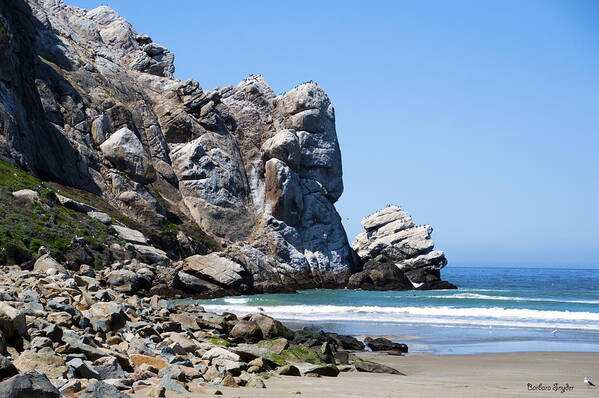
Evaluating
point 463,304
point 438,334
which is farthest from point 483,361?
point 463,304

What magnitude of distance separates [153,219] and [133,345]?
43.3 metres

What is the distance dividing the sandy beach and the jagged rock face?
117 feet

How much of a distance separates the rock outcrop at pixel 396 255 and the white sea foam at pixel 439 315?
72.7ft

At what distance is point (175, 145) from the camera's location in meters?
63.2

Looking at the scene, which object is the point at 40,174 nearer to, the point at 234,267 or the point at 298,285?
the point at 234,267

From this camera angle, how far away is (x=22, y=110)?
4734 centimetres

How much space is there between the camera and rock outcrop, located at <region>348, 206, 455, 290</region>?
60.4 meters

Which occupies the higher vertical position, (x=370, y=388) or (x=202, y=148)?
(x=202, y=148)

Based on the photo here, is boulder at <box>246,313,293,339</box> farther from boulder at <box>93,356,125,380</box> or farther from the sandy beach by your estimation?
boulder at <box>93,356,125,380</box>

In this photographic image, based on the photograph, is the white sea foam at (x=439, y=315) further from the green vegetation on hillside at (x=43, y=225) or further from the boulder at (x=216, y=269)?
the green vegetation on hillside at (x=43, y=225)

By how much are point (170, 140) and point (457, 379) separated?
54.5m

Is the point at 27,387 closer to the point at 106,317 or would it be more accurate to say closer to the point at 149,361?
the point at 149,361

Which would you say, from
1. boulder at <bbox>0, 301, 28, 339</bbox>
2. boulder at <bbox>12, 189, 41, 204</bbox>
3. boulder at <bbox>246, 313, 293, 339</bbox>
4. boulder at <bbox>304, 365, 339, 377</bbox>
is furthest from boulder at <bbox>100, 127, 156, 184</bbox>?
boulder at <bbox>0, 301, 28, 339</bbox>

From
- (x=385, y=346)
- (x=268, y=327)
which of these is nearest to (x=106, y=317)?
(x=268, y=327)
